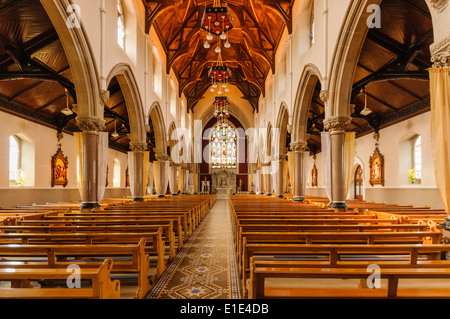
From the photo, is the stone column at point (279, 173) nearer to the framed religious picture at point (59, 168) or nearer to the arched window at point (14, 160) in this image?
the framed religious picture at point (59, 168)

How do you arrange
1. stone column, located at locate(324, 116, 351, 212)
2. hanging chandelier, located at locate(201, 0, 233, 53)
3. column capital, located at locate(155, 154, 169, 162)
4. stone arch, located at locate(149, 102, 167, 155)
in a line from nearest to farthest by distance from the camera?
stone column, located at locate(324, 116, 351, 212), hanging chandelier, located at locate(201, 0, 233, 53), stone arch, located at locate(149, 102, 167, 155), column capital, located at locate(155, 154, 169, 162)

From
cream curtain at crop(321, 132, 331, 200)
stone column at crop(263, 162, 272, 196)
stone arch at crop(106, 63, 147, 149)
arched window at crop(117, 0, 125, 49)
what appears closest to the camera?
cream curtain at crop(321, 132, 331, 200)

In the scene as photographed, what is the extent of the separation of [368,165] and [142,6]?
13681mm

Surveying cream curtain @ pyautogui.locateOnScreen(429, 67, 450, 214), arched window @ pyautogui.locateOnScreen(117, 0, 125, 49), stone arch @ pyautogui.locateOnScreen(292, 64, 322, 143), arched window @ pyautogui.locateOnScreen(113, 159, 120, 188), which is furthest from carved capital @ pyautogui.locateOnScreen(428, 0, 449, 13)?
arched window @ pyautogui.locateOnScreen(113, 159, 120, 188)

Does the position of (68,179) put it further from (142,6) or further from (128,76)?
(142,6)

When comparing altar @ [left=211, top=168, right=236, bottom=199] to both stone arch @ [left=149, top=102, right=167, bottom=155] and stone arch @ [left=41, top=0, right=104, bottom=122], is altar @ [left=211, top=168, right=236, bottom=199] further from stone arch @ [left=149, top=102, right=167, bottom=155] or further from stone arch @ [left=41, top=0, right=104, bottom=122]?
stone arch @ [left=41, top=0, right=104, bottom=122]

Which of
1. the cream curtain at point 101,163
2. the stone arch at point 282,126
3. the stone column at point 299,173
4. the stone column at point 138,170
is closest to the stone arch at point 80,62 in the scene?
the cream curtain at point 101,163

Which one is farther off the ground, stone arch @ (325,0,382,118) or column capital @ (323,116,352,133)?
stone arch @ (325,0,382,118)

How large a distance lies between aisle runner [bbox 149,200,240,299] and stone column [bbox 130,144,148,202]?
6822mm

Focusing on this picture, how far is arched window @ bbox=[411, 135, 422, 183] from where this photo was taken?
489 inches

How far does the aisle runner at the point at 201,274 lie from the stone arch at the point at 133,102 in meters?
7.24

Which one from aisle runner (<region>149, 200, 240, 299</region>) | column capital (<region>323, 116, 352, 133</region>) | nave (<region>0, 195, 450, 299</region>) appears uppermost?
column capital (<region>323, 116, 352, 133</region>)

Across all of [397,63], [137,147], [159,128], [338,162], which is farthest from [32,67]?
[397,63]

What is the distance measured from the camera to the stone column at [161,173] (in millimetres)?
17422
